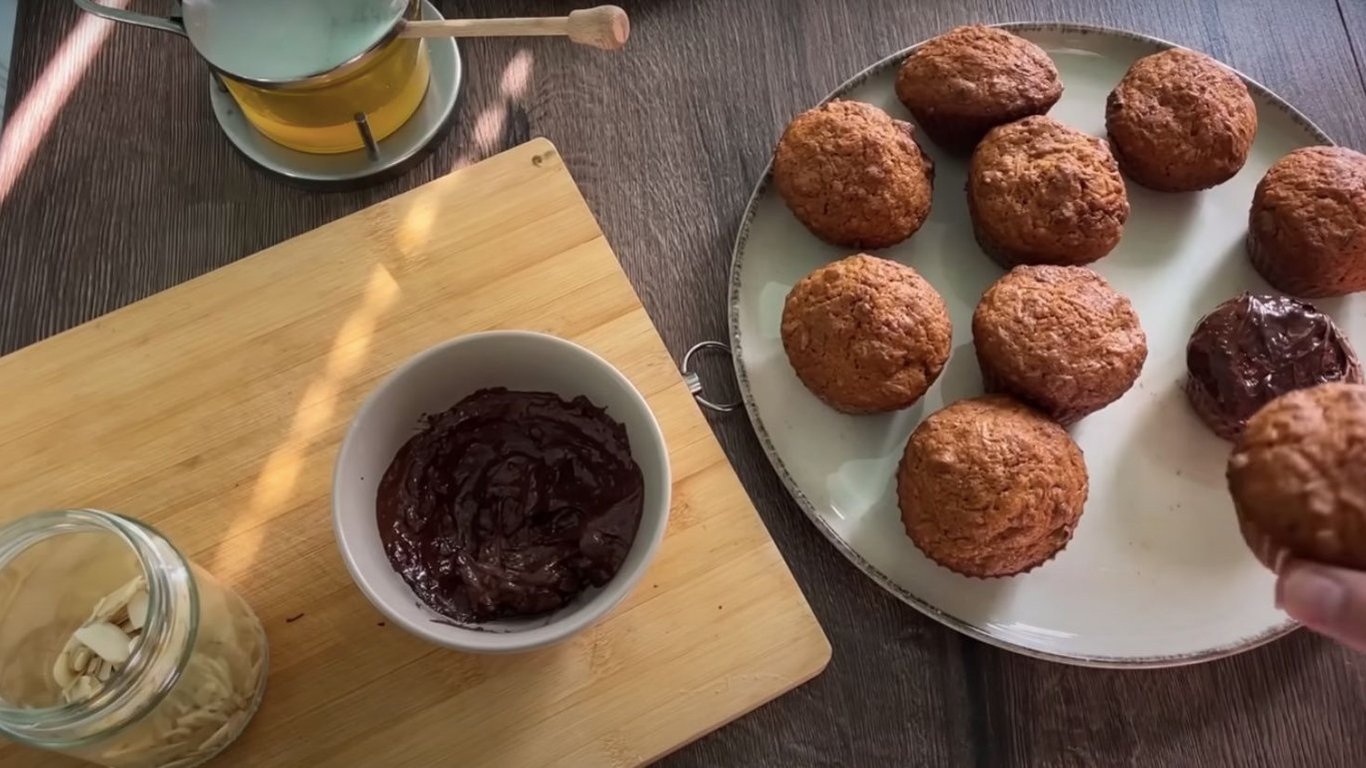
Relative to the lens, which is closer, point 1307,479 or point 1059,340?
point 1307,479

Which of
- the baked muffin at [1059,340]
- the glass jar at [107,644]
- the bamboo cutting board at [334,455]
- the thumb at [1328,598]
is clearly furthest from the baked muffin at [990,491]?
the glass jar at [107,644]

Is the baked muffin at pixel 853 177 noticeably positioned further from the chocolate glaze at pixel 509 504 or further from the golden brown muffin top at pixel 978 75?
the chocolate glaze at pixel 509 504

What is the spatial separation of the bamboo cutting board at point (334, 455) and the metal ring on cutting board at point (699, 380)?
6 centimetres

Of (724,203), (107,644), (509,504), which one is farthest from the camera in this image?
(724,203)

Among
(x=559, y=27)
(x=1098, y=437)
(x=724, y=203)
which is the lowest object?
(x=1098, y=437)

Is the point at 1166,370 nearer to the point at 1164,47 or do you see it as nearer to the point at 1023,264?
the point at 1023,264

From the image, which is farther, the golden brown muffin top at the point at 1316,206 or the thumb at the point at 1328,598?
the golden brown muffin top at the point at 1316,206

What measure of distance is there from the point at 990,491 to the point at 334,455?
64cm

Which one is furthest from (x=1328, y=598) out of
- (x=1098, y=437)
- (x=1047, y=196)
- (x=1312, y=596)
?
(x=1047, y=196)

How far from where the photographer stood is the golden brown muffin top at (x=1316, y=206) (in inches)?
43.7

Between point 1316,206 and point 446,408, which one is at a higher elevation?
point 446,408

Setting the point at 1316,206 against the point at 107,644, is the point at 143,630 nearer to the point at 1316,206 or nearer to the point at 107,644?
the point at 107,644

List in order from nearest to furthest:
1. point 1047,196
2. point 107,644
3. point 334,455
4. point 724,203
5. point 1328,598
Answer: point 1328,598 → point 107,644 → point 334,455 → point 1047,196 → point 724,203

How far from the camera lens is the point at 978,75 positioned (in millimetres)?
1194
